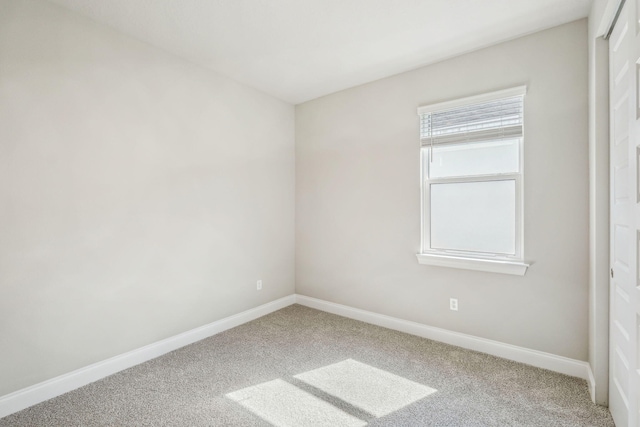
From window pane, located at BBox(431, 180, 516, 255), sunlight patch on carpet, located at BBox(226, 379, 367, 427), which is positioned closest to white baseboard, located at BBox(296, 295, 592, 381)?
window pane, located at BBox(431, 180, 516, 255)

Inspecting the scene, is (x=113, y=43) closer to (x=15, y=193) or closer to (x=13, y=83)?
(x=13, y=83)

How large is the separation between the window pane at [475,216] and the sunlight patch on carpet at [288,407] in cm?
177

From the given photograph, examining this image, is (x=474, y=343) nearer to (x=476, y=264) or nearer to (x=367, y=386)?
(x=476, y=264)

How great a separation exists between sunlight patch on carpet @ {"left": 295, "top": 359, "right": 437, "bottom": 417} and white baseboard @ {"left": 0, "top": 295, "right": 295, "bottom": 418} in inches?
46.3

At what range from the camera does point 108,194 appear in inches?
92.7

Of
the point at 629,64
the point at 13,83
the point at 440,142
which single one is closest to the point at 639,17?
the point at 629,64

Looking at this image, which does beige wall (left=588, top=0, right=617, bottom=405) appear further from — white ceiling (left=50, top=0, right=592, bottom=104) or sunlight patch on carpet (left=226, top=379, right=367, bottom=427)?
sunlight patch on carpet (left=226, top=379, right=367, bottom=427)

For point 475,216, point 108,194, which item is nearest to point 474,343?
point 475,216

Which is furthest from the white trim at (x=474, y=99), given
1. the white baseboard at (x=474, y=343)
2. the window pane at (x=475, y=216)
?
the white baseboard at (x=474, y=343)

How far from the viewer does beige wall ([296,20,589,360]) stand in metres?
Answer: 2.32

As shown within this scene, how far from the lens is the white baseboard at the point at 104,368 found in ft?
6.38

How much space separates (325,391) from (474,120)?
2.54 meters

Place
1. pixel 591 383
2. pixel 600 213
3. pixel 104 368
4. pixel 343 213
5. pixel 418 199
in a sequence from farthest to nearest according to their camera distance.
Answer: pixel 343 213 → pixel 418 199 → pixel 104 368 → pixel 591 383 → pixel 600 213

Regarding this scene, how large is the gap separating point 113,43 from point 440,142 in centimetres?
286
